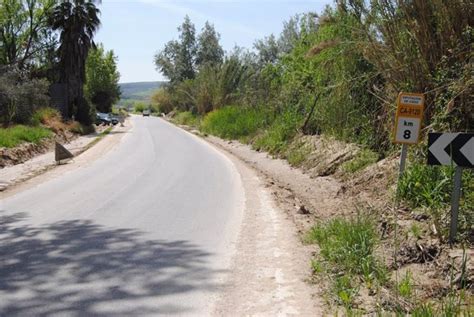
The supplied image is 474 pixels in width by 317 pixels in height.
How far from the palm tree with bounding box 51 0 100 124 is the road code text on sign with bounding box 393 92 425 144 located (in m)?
35.4

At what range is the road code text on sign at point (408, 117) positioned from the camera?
733 centimetres

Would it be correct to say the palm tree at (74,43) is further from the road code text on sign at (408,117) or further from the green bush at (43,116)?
the road code text on sign at (408,117)

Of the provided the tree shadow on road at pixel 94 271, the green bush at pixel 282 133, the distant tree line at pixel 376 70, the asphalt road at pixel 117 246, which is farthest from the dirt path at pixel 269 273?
the green bush at pixel 282 133

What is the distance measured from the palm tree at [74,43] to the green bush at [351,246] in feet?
116

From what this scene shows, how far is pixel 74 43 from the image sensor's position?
39.5 meters

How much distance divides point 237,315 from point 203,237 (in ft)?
9.53

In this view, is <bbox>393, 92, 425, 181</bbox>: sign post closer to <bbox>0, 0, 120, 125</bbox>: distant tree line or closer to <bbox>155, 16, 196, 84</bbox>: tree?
<bbox>0, 0, 120, 125</bbox>: distant tree line

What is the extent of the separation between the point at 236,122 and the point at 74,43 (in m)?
16.4

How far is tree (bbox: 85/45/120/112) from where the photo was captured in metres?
78.8

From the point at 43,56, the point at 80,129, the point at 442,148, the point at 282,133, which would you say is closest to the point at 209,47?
the point at 43,56

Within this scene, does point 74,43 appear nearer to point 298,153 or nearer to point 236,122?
point 236,122

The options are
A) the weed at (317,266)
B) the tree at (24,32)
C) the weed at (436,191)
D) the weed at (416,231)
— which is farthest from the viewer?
the tree at (24,32)

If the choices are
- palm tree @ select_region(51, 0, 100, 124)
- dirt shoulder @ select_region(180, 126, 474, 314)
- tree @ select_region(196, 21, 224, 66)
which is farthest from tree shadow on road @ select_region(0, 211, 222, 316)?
tree @ select_region(196, 21, 224, 66)

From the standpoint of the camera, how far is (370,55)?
1112 centimetres
